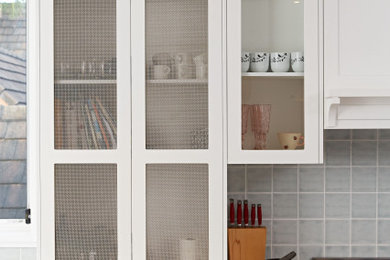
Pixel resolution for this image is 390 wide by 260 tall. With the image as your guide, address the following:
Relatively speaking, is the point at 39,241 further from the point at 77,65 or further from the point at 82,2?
the point at 82,2

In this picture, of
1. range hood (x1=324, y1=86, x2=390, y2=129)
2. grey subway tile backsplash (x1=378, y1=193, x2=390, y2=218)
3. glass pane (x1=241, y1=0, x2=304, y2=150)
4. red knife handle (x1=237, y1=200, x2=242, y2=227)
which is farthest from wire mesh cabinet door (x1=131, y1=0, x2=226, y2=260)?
grey subway tile backsplash (x1=378, y1=193, x2=390, y2=218)

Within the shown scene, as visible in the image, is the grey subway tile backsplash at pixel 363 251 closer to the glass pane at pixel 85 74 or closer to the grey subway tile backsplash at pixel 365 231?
the grey subway tile backsplash at pixel 365 231

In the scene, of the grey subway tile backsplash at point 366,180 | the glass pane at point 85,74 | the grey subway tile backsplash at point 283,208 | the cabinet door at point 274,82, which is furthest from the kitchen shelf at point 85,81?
the grey subway tile backsplash at point 366,180

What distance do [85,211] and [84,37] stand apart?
63 cm

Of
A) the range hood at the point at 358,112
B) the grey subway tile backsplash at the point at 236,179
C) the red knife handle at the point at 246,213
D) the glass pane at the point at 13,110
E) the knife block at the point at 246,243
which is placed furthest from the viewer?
the glass pane at the point at 13,110

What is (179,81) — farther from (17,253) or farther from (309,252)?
(17,253)

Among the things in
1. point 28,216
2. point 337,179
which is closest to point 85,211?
point 28,216

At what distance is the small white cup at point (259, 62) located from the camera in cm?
191

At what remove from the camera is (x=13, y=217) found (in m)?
A: 2.38

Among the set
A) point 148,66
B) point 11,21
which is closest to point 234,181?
point 148,66

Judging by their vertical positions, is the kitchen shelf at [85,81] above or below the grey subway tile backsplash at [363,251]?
above

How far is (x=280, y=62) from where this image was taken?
192 cm

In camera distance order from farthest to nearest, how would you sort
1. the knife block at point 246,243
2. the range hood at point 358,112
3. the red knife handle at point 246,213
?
the red knife handle at point 246,213, the knife block at point 246,243, the range hood at point 358,112

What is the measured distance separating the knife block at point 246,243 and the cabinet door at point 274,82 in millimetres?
313
